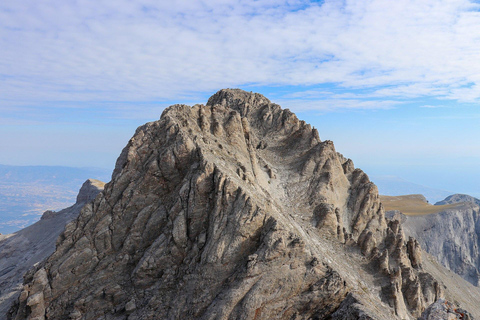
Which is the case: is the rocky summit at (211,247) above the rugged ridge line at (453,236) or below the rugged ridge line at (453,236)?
above

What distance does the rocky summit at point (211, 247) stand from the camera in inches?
1005

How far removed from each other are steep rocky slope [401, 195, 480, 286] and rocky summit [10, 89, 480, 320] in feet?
248

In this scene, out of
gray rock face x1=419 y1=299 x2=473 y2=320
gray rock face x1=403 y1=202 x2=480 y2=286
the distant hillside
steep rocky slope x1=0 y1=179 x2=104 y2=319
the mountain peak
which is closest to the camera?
gray rock face x1=419 y1=299 x2=473 y2=320

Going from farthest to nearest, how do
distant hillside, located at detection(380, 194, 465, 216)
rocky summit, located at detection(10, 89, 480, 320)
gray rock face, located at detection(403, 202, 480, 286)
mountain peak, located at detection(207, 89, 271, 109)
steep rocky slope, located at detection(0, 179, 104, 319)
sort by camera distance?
distant hillside, located at detection(380, 194, 465, 216) < gray rock face, located at detection(403, 202, 480, 286) < mountain peak, located at detection(207, 89, 271, 109) < steep rocky slope, located at detection(0, 179, 104, 319) < rocky summit, located at detection(10, 89, 480, 320)

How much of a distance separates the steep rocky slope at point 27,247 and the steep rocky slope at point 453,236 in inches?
4684

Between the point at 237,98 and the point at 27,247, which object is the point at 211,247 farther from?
the point at 27,247

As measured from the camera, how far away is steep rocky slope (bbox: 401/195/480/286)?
10675 cm

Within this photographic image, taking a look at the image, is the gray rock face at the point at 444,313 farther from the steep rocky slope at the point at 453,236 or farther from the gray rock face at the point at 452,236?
the gray rock face at the point at 452,236

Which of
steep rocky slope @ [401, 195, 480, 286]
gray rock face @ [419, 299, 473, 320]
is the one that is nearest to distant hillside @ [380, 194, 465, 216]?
steep rocky slope @ [401, 195, 480, 286]

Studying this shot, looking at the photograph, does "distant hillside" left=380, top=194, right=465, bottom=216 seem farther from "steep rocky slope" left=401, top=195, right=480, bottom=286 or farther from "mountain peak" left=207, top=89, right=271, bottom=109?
"mountain peak" left=207, top=89, right=271, bottom=109

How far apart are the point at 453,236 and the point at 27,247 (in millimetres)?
148402

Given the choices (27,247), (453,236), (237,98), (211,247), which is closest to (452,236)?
(453,236)

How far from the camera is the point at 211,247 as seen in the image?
1086 inches

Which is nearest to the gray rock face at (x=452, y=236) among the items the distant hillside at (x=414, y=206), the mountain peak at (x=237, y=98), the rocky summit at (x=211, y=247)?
the distant hillside at (x=414, y=206)
